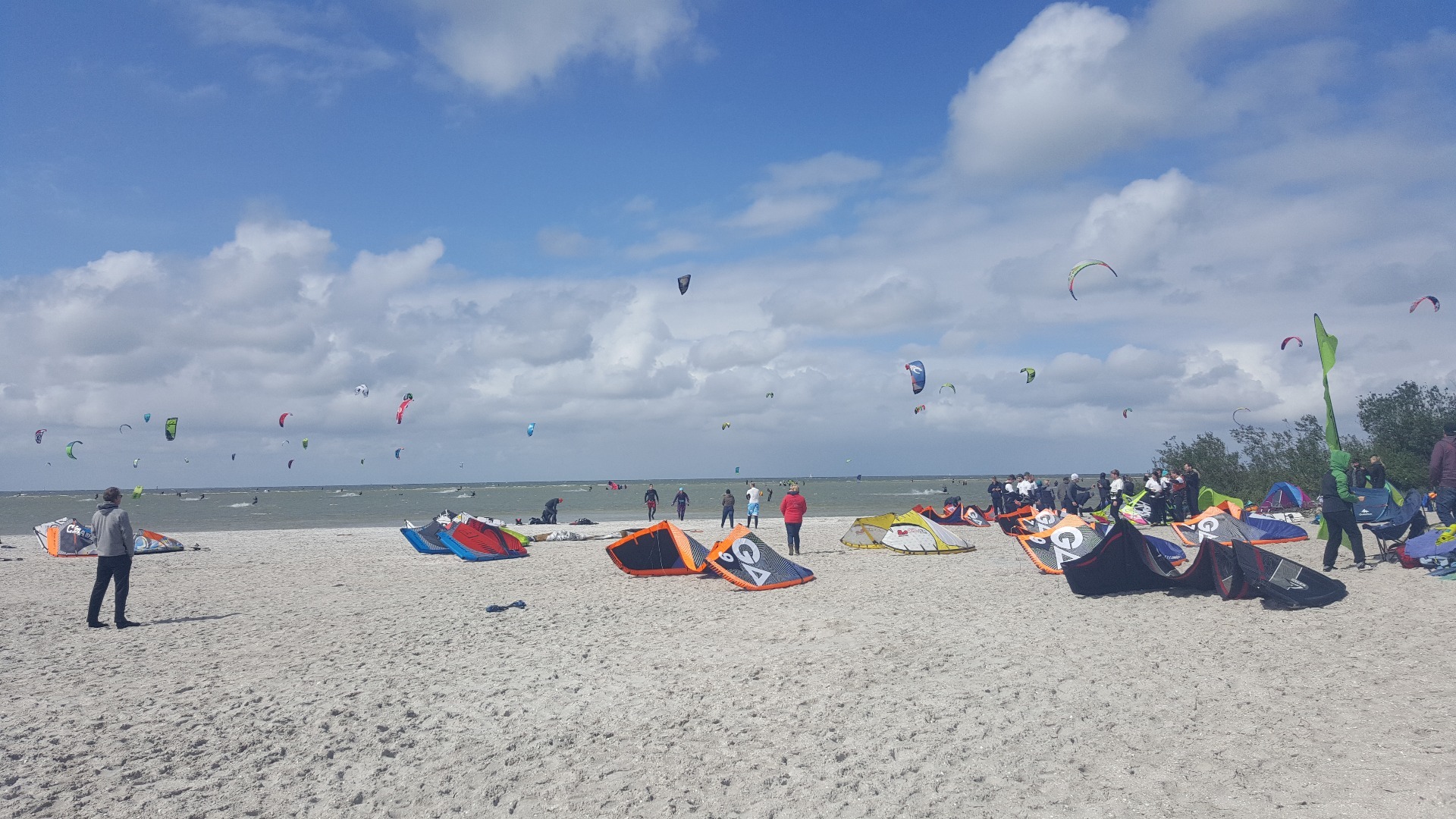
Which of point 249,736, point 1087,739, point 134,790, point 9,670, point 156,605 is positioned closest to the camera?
point 134,790

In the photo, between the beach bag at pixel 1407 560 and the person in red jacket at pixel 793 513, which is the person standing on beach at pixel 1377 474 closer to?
the beach bag at pixel 1407 560

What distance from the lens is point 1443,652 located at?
6.32 metres

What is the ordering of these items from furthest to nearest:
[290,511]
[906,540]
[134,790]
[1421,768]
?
[290,511] → [906,540] → [134,790] → [1421,768]

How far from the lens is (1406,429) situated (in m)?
25.2

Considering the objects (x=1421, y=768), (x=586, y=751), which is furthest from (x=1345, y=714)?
(x=586, y=751)

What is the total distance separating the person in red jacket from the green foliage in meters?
19.7

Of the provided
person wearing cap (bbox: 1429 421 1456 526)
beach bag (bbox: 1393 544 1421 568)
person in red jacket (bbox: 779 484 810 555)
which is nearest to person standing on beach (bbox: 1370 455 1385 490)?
person wearing cap (bbox: 1429 421 1456 526)

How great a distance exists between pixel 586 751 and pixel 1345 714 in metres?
4.70

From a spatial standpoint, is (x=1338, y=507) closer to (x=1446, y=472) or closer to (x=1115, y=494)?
(x=1446, y=472)

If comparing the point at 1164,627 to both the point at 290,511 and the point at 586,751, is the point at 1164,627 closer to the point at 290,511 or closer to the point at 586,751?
the point at 586,751

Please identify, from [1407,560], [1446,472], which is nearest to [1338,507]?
[1407,560]

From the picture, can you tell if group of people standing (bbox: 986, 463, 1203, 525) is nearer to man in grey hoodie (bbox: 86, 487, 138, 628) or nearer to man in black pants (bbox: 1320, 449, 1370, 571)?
man in black pants (bbox: 1320, 449, 1370, 571)

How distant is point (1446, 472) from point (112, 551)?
15682mm

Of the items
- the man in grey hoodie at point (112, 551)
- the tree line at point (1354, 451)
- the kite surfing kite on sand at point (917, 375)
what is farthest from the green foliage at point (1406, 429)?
the man in grey hoodie at point (112, 551)
